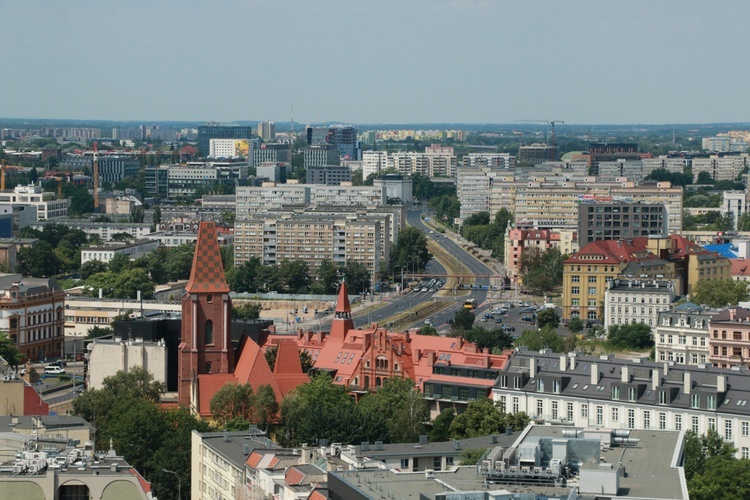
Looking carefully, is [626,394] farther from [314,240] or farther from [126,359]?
[314,240]

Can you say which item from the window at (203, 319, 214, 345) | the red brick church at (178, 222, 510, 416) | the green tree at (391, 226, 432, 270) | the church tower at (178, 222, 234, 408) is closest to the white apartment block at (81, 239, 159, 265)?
the green tree at (391, 226, 432, 270)

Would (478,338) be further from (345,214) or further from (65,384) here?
(345,214)

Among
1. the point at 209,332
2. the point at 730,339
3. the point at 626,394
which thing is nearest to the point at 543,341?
the point at 730,339

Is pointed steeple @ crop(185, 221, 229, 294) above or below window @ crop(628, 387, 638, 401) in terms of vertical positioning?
above

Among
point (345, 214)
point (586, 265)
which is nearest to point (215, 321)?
point (586, 265)

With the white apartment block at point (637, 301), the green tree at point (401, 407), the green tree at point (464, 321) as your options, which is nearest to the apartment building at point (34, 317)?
the green tree at point (464, 321)

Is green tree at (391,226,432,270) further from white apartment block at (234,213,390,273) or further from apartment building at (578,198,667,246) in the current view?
apartment building at (578,198,667,246)
